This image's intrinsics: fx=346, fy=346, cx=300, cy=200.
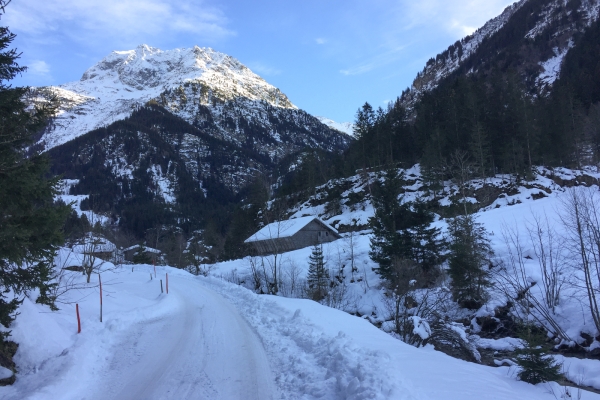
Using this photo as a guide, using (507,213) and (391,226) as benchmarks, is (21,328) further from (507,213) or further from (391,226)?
(507,213)

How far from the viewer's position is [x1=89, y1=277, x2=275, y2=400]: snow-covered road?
6598 millimetres

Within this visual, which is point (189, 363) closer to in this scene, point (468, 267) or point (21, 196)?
point (21, 196)

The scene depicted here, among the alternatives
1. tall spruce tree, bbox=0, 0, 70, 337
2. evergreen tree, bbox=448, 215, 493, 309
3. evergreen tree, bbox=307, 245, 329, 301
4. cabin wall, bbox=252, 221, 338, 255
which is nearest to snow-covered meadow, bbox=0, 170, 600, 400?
tall spruce tree, bbox=0, 0, 70, 337

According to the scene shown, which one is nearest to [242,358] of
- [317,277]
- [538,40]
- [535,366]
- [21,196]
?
[21,196]

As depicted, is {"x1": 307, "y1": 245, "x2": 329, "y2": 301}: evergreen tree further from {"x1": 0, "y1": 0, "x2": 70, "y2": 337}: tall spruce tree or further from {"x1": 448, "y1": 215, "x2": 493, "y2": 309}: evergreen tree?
{"x1": 0, "y1": 0, "x2": 70, "y2": 337}: tall spruce tree

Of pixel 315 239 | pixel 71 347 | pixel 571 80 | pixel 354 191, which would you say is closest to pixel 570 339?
pixel 71 347

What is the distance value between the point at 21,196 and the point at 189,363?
5.17 meters

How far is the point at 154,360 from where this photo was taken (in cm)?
859

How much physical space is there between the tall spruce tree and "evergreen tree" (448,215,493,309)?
1908 cm

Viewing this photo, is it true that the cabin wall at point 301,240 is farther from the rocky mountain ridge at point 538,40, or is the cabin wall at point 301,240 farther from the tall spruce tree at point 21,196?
the rocky mountain ridge at point 538,40

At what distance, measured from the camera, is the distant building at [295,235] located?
45531mm

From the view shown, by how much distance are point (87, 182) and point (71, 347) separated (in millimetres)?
185639

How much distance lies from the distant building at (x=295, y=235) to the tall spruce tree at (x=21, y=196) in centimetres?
3670

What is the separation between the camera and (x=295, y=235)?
4566 centimetres
